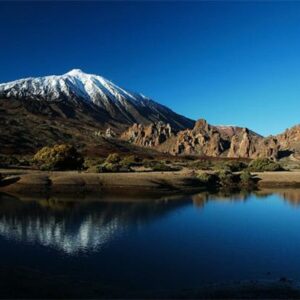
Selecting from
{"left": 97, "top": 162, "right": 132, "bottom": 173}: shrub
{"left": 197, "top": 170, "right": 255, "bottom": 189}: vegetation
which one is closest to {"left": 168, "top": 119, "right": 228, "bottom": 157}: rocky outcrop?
{"left": 197, "top": 170, "right": 255, "bottom": 189}: vegetation

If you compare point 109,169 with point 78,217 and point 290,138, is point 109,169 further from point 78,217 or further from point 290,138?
point 290,138

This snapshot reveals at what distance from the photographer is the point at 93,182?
5962 cm

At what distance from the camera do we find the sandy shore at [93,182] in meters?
56.3

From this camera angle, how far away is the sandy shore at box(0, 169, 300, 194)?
56.3 metres

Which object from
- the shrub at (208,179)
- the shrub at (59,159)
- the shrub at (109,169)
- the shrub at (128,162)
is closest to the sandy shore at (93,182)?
the shrub at (208,179)

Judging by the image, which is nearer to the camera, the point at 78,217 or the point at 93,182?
the point at 78,217

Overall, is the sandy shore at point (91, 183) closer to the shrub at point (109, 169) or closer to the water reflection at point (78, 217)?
the shrub at point (109, 169)

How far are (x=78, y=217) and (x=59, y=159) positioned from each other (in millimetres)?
35421

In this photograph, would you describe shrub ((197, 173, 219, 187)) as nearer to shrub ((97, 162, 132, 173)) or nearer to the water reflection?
the water reflection

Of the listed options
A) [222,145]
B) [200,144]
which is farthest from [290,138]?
[200,144]

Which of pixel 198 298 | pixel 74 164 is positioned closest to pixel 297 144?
pixel 74 164

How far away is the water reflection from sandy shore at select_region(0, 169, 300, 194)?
5852mm

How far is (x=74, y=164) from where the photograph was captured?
74125 mm

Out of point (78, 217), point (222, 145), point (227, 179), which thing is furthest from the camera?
point (222, 145)
